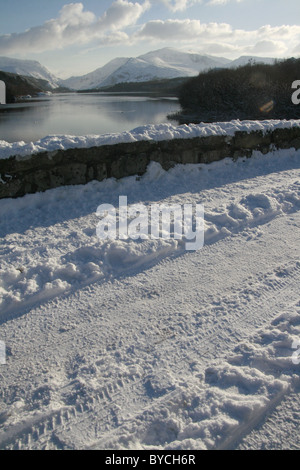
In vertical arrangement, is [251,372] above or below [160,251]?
below

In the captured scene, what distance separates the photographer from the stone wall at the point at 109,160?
4148mm

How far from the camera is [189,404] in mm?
1839

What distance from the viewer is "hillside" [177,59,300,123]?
2870 centimetres

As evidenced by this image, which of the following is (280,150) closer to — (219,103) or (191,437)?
(191,437)

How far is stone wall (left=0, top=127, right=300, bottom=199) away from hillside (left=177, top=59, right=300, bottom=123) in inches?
844

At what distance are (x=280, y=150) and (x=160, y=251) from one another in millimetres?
4766

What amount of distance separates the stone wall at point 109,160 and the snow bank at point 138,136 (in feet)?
0.25

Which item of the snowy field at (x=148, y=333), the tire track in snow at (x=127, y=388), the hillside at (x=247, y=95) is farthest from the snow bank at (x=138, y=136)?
the hillside at (x=247, y=95)

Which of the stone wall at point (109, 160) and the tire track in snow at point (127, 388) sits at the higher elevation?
the stone wall at point (109, 160)

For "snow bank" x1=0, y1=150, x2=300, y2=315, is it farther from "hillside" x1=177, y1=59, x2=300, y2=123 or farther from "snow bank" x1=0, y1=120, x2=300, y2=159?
"hillside" x1=177, y1=59, x2=300, y2=123

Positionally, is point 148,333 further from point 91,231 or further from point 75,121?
point 75,121

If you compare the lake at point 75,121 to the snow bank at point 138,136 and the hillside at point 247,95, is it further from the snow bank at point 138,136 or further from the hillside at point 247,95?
the snow bank at point 138,136
